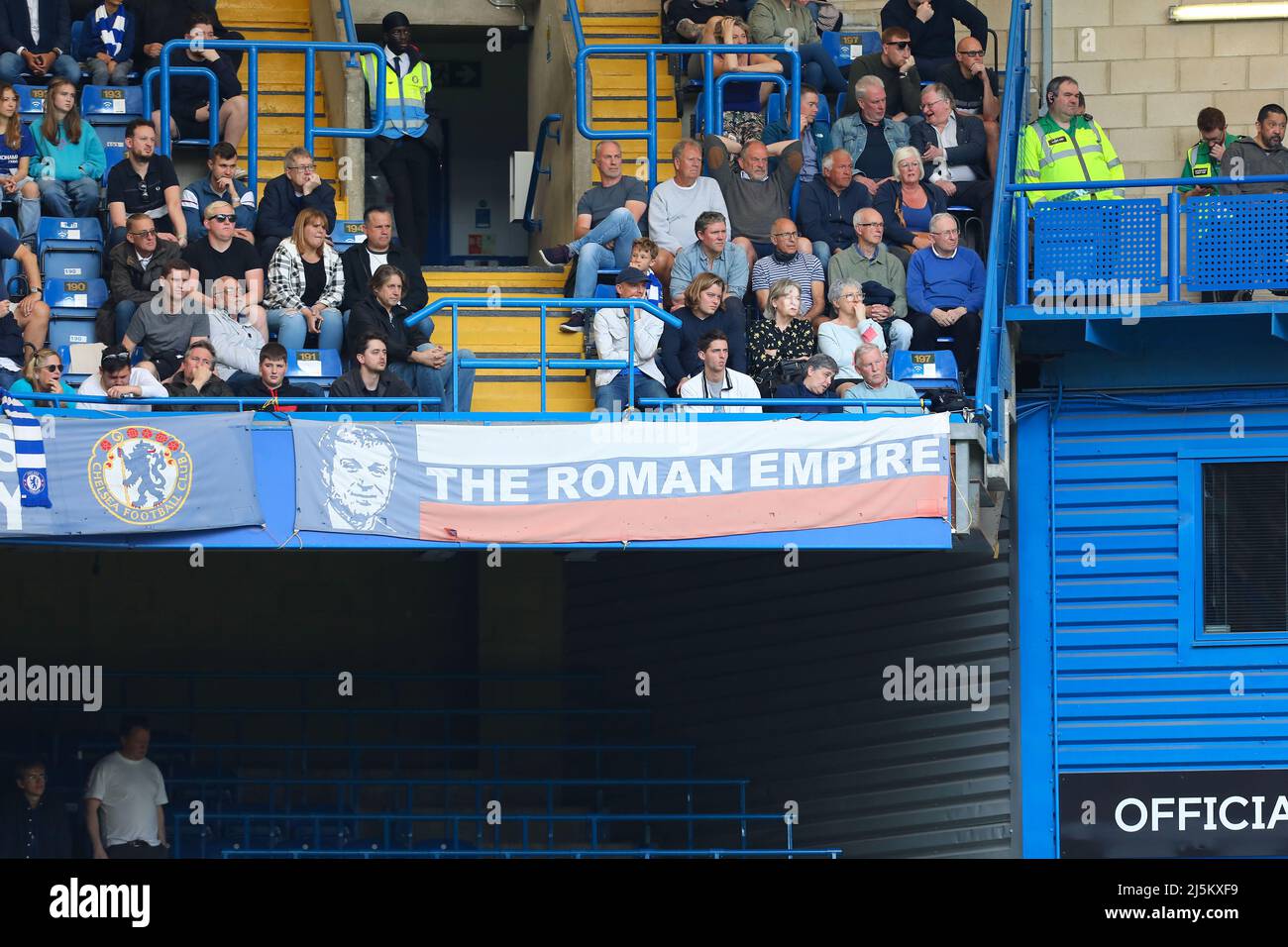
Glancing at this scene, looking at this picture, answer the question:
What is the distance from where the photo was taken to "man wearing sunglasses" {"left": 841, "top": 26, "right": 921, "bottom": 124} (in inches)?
717

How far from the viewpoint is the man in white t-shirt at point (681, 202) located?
55.8ft

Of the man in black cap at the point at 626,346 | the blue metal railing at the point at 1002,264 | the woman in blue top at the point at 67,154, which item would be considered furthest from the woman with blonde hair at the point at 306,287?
the blue metal railing at the point at 1002,264

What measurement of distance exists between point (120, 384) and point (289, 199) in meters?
2.61

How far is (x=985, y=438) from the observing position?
15086 mm

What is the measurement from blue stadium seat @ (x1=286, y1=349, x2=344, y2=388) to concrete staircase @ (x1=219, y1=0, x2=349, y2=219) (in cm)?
295

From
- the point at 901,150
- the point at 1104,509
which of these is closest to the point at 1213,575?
the point at 1104,509

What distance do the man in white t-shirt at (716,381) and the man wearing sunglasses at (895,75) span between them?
3633 millimetres

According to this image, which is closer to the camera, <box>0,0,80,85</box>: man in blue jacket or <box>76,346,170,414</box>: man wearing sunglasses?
<box>76,346,170,414</box>: man wearing sunglasses

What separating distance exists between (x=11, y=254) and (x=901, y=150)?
661 centimetres

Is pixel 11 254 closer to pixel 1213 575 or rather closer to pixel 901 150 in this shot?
pixel 901 150

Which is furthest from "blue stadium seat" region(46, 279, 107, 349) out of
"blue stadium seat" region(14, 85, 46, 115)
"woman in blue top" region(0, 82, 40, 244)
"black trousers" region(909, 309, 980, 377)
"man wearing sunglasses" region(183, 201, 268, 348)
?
"black trousers" region(909, 309, 980, 377)

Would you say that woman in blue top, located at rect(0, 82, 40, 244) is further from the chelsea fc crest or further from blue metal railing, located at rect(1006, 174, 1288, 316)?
blue metal railing, located at rect(1006, 174, 1288, 316)

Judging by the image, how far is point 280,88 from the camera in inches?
780

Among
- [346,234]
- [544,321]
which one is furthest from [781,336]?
[346,234]
